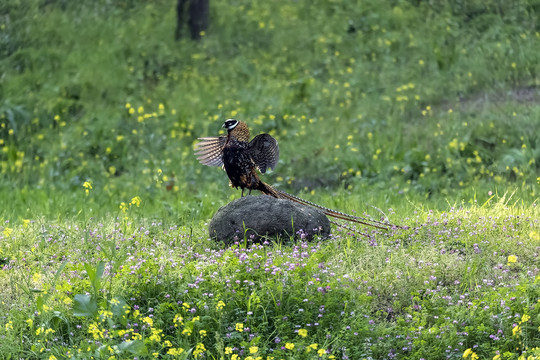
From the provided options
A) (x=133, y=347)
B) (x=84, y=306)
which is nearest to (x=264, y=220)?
(x=84, y=306)

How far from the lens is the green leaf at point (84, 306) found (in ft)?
17.6

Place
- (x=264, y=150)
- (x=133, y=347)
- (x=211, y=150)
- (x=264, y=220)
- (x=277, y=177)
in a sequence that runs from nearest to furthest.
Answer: (x=133, y=347) < (x=264, y=220) < (x=264, y=150) < (x=211, y=150) < (x=277, y=177)

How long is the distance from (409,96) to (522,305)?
25.4 ft

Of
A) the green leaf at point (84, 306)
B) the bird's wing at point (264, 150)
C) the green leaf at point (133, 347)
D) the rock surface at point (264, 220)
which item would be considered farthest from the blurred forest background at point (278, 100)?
the green leaf at point (133, 347)

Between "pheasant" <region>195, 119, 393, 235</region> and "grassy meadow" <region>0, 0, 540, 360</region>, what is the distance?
1.51ft

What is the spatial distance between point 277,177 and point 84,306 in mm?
5903

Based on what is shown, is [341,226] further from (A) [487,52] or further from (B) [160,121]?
(A) [487,52]

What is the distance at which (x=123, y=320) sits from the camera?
5.34 metres

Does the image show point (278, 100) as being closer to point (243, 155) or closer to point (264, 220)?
point (243, 155)

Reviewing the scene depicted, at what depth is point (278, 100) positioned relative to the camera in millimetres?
12906

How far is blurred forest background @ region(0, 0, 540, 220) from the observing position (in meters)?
10.5

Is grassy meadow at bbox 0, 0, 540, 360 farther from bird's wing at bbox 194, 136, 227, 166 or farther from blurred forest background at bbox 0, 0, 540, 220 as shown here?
bird's wing at bbox 194, 136, 227, 166

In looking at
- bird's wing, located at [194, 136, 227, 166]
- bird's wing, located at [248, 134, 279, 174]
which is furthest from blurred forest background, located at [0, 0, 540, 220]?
bird's wing, located at [248, 134, 279, 174]

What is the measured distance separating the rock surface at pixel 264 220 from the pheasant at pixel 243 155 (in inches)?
7.2
